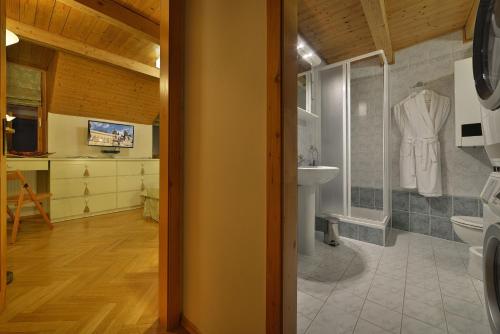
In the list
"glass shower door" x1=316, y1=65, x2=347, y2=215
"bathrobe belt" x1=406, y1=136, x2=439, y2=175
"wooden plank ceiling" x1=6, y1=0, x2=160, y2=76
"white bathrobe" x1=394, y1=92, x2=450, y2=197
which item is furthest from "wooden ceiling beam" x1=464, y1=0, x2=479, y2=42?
"wooden plank ceiling" x1=6, y1=0, x2=160, y2=76

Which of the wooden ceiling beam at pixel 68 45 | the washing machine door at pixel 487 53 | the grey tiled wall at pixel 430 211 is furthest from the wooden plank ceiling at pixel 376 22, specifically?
the wooden ceiling beam at pixel 68 45

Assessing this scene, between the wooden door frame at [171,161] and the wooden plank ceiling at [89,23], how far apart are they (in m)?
1.61

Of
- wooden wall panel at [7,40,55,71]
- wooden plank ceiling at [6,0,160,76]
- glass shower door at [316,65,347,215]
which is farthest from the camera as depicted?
wooden wall panel at [7,40,55,71]

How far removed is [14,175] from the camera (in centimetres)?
254

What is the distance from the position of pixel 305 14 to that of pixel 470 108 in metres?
1.98

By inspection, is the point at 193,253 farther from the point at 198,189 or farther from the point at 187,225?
the point at 198,189

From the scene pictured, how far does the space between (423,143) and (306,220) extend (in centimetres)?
182

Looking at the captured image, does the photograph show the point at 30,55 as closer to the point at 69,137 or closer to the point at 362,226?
the point at 69,137

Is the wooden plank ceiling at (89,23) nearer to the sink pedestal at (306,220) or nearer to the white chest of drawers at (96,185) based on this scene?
the white chest of drawers at (96,185)

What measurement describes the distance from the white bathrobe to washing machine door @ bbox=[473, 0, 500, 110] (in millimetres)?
1809

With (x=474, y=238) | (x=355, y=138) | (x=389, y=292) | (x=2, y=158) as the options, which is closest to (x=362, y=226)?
(x=474, y=238)

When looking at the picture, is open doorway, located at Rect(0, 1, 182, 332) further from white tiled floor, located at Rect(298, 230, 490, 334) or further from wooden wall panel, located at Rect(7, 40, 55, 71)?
white tiled floor, located at Rect(298, 230, 490, 334)

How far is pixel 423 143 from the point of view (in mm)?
2707

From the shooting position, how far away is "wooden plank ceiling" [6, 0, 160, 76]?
2.29 m
